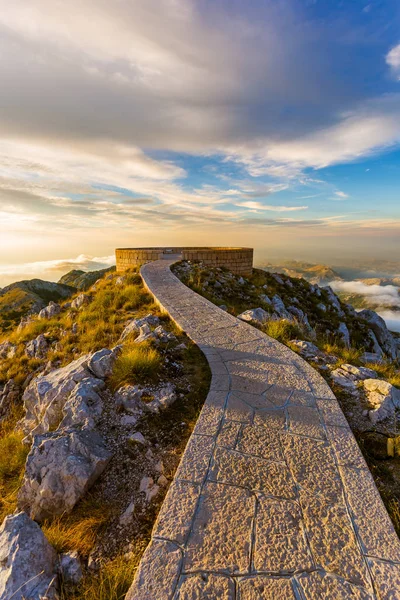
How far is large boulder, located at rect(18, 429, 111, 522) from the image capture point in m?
2.94

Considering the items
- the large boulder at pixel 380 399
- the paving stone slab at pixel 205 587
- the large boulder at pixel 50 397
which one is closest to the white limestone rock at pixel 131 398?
the large boulder at pixel 50 397

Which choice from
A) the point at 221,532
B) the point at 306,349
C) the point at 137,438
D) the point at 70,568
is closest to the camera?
the point at 70,568

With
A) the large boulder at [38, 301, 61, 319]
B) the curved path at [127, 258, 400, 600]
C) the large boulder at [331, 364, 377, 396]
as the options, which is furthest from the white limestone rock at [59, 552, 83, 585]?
the large boulder at [38, 301, 61, 319]

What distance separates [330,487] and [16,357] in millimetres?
9580

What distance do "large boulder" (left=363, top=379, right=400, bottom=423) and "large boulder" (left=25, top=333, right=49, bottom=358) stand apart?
28.6ft

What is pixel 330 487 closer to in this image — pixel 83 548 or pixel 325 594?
pixel 325 594

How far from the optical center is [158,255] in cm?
1898

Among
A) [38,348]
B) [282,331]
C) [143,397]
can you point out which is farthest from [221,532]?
[38,348]

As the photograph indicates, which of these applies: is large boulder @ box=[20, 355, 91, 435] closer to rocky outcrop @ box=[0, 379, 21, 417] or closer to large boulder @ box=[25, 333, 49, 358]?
rocky outcrop @ box=[0, 379, 21, 417]

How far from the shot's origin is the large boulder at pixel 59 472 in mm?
2941

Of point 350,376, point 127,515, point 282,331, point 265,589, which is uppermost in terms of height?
point 282,331

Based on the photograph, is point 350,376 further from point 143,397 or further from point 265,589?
point 265,589

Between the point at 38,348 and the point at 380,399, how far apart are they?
927cm

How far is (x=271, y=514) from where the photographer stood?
8.45 ft
